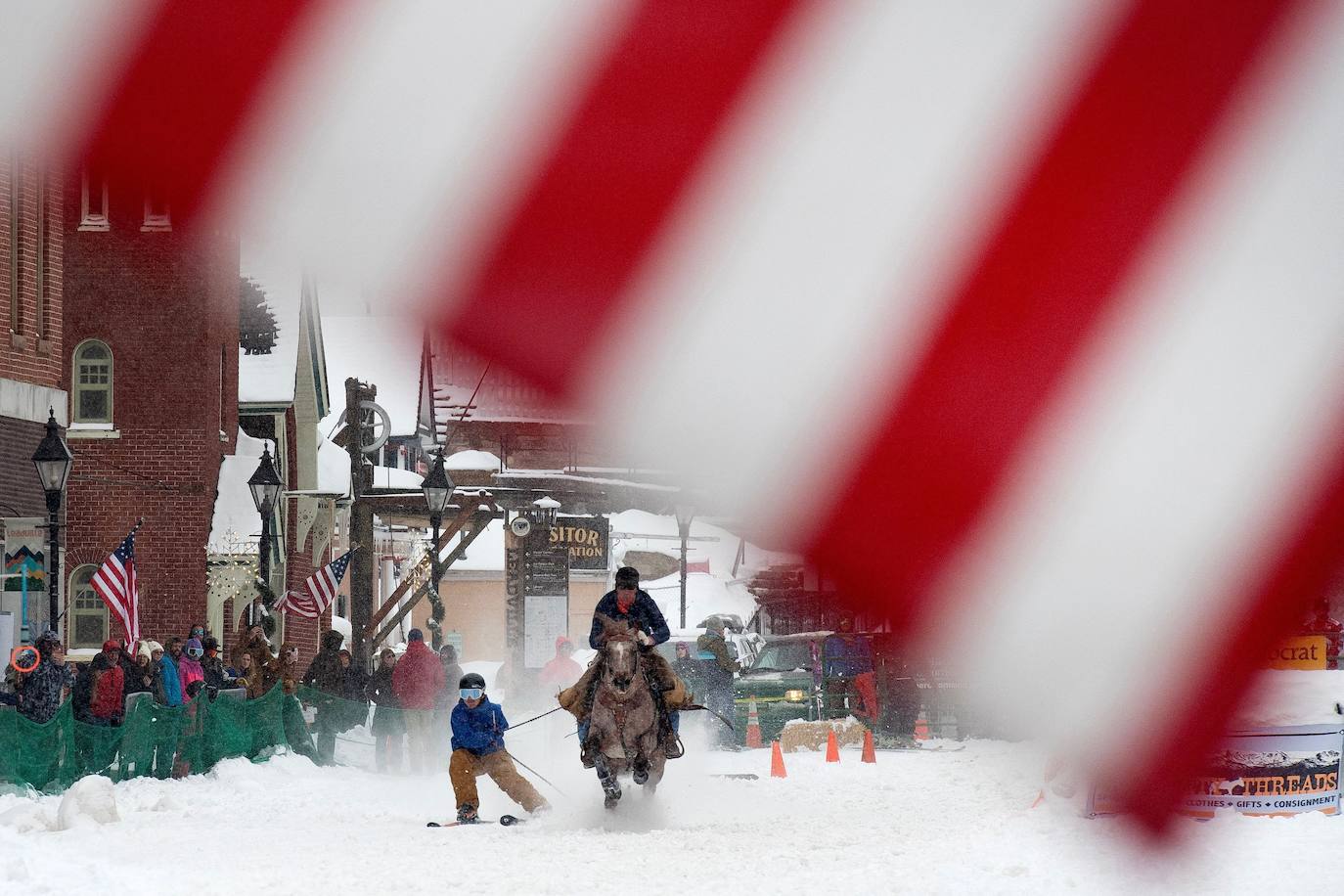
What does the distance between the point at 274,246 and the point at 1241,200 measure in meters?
1.20

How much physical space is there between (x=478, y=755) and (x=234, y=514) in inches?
625

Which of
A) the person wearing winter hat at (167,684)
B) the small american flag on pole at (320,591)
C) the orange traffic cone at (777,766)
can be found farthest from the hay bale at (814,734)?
the person wearing winter hat at (167,684)

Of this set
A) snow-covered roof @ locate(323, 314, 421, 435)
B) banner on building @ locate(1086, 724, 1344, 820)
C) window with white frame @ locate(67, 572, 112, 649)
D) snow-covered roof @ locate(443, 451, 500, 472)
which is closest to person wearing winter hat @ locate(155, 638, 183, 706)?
snow-covered roof @ locate(443, 451, 500, 472)

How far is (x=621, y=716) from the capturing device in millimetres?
12055

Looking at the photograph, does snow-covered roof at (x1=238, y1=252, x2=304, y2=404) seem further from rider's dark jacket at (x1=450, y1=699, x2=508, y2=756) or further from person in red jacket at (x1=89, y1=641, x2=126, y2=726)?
rider's dark jacket at (x1=450, y1=699, x2=508, y2=756)

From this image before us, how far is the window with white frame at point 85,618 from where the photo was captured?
26266 mm

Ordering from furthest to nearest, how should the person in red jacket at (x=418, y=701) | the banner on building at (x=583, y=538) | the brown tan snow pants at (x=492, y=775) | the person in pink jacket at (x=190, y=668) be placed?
the banner on building at (x=583, y=538) → the person in red jacket at (x=418, y=701) → the person in pink jacket at (x=190, y=668) → the brown tan snow pants at (x=492, y=775)

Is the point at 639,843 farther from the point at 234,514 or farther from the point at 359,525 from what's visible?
the point at 359,525

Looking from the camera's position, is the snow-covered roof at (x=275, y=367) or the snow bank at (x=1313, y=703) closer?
the snow bank at (x=1313, y=703)

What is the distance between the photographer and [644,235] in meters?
2.04

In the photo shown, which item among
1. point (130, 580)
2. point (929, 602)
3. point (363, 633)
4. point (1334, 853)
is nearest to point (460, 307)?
point (929, 602)

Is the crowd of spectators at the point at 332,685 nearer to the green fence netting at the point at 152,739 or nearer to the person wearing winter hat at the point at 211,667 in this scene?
the person wearing winter hat at the point at 211,667

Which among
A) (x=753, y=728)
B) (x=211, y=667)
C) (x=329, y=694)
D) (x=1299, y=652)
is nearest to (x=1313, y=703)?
(x=1299, y=652)

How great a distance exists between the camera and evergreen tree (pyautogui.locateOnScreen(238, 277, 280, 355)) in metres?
32.4
